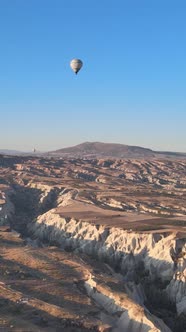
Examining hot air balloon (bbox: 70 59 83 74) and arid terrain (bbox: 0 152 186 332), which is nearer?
arid terrain (bbox: 0 152 186 332)

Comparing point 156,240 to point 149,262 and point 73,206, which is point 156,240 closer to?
point 149,262

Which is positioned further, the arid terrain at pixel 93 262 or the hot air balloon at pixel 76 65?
the hot air balloon at pixel 76 65

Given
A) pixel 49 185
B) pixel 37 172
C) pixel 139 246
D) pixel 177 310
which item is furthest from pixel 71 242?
pixel 37 172

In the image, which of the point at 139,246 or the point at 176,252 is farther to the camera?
the point at 139,246

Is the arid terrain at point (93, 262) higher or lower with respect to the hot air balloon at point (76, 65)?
lower

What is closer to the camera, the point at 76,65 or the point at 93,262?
the point at 93,262

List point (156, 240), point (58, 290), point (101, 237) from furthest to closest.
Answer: point (101, 237), point (156, 240), point (58, 290)

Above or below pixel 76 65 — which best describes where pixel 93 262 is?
below

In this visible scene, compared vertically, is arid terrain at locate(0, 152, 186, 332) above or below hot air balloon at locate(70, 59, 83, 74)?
below
